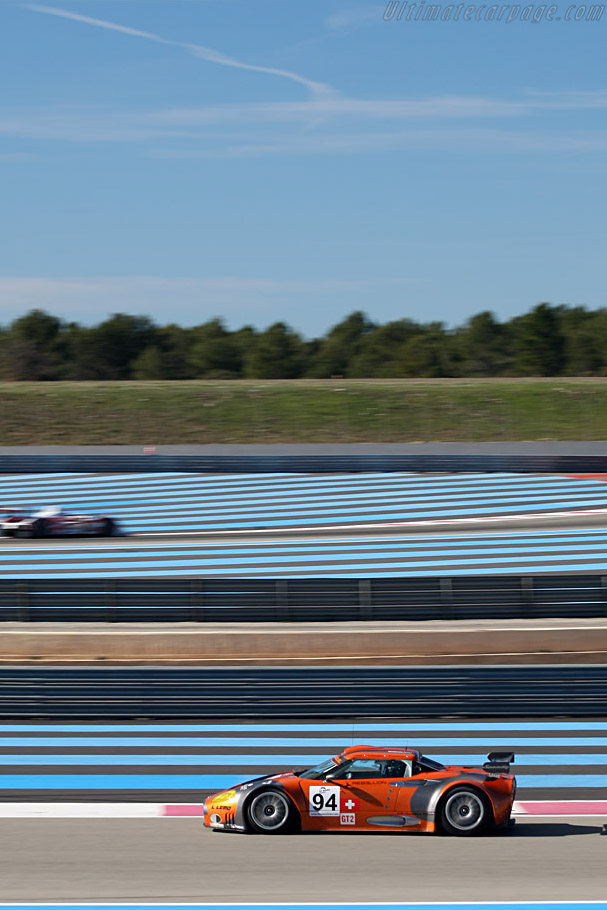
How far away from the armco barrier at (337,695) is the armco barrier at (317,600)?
9.04ft

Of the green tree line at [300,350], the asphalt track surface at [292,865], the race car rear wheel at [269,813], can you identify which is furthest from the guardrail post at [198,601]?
the green tree line at [300,350]

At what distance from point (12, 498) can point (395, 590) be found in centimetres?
1399

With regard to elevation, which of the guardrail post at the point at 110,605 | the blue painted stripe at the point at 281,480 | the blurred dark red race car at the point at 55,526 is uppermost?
the blue painted stripe at the point at 281,480

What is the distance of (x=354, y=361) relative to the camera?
60.2 metres

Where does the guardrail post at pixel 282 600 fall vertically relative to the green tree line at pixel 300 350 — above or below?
below

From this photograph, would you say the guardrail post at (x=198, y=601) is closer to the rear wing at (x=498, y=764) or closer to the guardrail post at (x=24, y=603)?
the guardrail post at (x=24, y=603)

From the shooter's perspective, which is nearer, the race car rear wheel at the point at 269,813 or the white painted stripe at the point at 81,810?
the race car rear wheel at the point at 269,813

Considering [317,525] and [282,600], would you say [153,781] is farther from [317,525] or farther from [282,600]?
[317,525]

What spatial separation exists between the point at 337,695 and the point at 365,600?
3447 millimetres

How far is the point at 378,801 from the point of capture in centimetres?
823

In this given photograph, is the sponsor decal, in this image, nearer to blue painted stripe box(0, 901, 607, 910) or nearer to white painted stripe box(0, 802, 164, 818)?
white painted stripe box(0, 802, 164, 818)

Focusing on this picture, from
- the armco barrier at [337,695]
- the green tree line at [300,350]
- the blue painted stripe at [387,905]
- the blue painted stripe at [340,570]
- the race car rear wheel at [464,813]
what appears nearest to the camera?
the blue painted stripe at [387,905]

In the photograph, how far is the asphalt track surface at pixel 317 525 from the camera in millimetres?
20047

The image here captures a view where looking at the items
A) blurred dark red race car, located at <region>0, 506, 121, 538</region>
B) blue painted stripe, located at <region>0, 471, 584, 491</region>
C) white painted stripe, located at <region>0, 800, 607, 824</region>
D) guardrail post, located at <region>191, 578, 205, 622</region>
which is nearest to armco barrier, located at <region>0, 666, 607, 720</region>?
Answer: white painted stripe, located at <region>0, 800, 607, 824</region>
